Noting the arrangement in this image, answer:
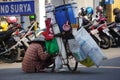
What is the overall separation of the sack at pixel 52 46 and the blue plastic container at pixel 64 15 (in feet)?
1.47

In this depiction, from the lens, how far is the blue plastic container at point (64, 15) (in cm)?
1165

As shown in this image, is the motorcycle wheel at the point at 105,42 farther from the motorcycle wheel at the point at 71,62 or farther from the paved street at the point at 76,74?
the motorcycle wheel at the point at 71,62

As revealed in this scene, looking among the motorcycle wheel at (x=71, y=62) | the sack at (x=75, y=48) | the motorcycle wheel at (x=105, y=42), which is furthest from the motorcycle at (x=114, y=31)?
the sack at (x=75, y=48)

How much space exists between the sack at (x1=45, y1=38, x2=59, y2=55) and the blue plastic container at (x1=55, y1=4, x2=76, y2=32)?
45 cm

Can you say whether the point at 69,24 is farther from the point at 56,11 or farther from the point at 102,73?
the point at 102,73

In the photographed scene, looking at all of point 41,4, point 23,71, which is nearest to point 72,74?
point 23,71

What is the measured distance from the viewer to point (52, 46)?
1177 cm

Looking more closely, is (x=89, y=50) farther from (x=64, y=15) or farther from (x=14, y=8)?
(x=14, y=8)

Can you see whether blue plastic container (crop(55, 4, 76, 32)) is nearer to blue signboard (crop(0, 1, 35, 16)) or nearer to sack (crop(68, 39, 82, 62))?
sack (crop(68, 39, 82, 62))

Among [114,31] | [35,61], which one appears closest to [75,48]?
[35,61]

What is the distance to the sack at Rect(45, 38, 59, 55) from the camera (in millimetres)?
11734

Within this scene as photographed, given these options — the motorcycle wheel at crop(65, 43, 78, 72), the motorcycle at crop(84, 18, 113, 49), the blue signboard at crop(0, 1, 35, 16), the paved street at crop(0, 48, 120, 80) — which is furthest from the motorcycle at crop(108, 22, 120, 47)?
the blue signboard at crop(0, 1, 35, 16)

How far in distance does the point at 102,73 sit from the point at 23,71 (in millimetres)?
2167

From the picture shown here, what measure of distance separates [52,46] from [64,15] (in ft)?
2.76
